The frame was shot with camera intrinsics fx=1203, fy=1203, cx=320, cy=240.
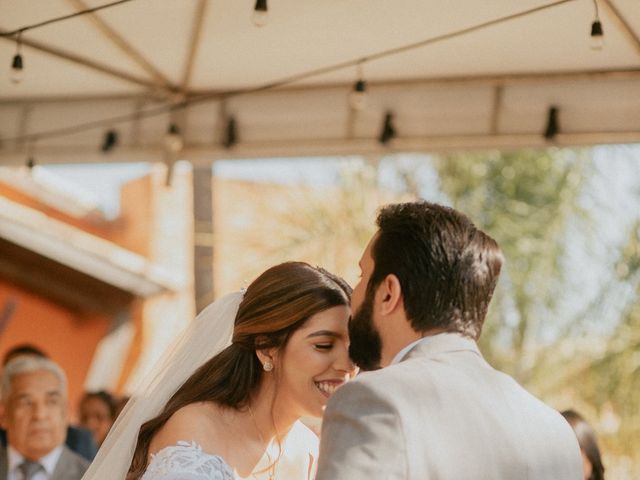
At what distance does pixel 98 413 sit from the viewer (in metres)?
8.30

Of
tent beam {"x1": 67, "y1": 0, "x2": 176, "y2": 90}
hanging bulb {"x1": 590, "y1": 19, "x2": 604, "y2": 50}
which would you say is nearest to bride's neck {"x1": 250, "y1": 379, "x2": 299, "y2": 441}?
hanging bulb {"x1": 590, "y1": 19, "x2": 604, "y2": 50}

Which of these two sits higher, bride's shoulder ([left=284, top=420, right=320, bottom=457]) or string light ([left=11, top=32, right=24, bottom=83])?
string light ([left=11, top=32, right=24, bottom=83])

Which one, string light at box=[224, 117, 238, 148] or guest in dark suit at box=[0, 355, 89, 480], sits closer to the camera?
guest in dark suit at box=[0, 355, 89, 480]

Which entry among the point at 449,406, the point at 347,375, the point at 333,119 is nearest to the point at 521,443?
the point at 449,406

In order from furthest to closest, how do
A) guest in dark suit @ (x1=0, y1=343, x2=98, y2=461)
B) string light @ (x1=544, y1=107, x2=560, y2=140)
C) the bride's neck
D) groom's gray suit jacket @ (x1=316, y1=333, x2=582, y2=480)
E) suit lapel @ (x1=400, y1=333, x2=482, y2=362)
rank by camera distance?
string light @ (x1=544, y1=107, x2=560, y2=140)
guest in dark suit @ (x1=0, y1=343, x2=98, y2=461)
the bride's neck
suit lapel @ (x1=400, y1=333, x2=482, y2=362)
groom's gray suit jacket @ (x1=316, y1=333, x2=582, y2=480)

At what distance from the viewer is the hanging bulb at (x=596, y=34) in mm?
5844

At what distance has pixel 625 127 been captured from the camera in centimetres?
683

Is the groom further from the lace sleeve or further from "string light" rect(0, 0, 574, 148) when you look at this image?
"string light" rect(0, 0, 574, 148)

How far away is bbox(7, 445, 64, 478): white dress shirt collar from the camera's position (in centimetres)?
567

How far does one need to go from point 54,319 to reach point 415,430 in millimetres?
14094

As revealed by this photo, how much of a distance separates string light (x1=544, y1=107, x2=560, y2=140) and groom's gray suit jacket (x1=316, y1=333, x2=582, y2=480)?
4350 mm

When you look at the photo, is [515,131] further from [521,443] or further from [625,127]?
[521,443]

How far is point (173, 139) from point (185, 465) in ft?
14.4

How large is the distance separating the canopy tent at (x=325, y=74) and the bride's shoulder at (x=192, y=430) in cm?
311
